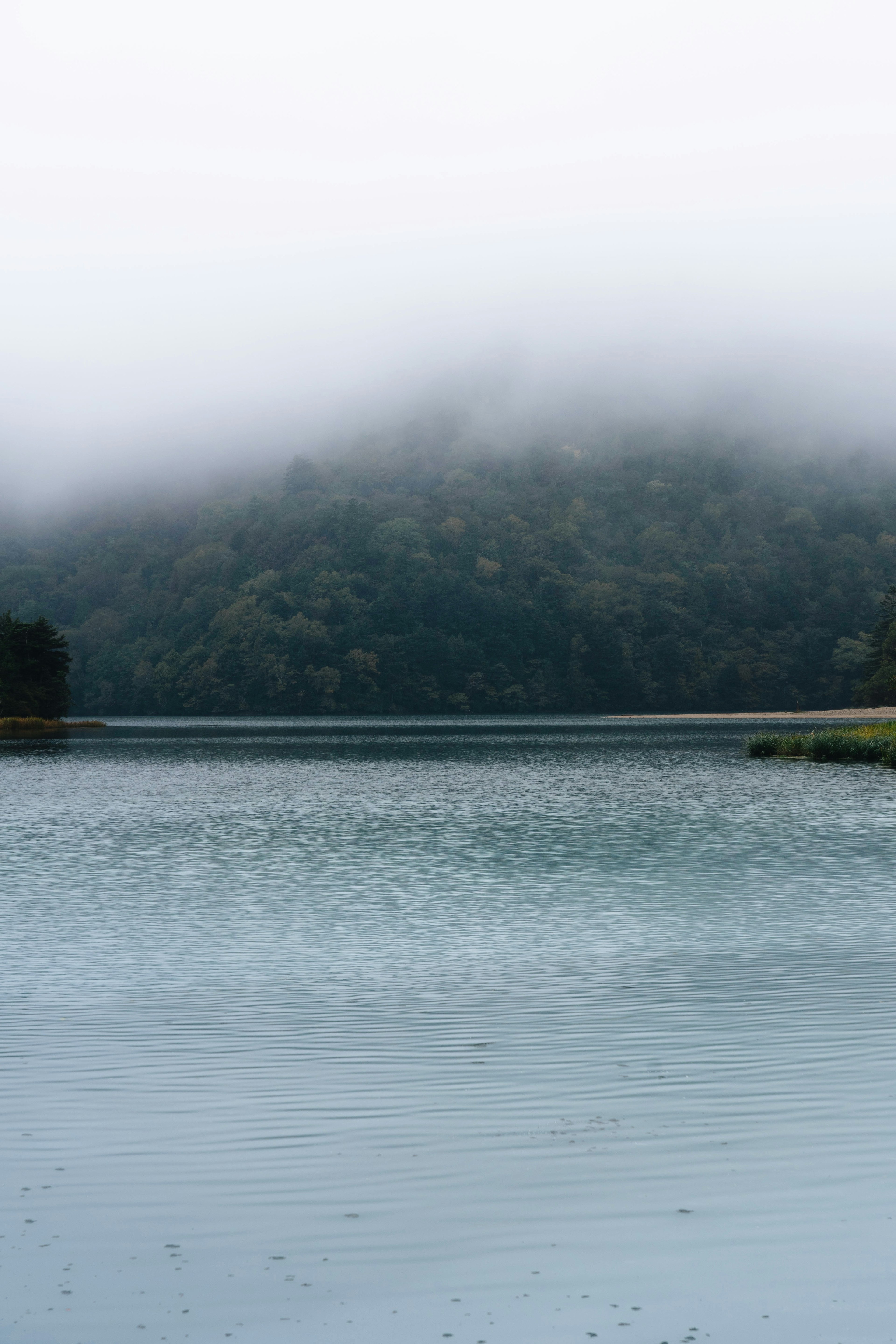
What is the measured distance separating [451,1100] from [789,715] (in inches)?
5808

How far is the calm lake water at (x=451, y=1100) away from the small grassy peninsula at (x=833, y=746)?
1433 inches

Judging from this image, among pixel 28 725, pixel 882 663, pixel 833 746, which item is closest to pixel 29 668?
pixel 28 725

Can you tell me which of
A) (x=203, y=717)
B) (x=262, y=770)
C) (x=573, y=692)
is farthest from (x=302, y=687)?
(x=262, y=770)

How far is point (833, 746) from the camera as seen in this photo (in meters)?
63.6

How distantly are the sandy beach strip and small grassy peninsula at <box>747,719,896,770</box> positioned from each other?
43.0 metres

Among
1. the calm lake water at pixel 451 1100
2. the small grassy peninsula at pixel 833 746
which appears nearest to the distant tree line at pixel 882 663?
the small grassy peninsula at pixel 833 746

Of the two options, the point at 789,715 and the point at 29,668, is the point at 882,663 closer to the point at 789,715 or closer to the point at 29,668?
the point at 789,715

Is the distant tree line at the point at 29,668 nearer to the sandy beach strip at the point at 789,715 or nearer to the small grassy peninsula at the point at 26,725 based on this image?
the small grassy peninsula at the point at 26,725

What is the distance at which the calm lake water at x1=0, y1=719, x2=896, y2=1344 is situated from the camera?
6.36 meters

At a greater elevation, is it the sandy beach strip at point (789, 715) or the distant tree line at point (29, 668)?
the distant tree line at point (29, 668)

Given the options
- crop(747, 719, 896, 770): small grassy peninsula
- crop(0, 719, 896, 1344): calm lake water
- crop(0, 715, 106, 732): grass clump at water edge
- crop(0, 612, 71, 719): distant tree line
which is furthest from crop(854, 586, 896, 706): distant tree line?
Result: crop(0, 719, 896, 1344): calm lake water

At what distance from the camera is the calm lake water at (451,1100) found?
6.36 meters

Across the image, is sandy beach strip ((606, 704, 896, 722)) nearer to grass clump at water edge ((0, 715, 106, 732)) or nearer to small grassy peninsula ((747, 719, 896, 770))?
small grassy peninsula ((747, 719, 896, 770))

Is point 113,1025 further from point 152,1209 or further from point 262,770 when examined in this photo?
point 262,770
